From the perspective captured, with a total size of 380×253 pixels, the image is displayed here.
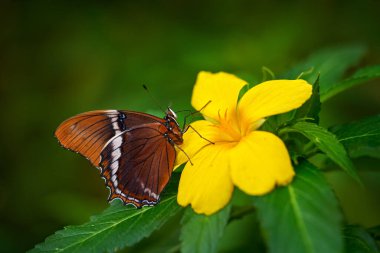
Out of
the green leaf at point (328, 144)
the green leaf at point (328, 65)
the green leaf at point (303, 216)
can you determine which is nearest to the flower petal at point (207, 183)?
the green leaf at point (303, 216)

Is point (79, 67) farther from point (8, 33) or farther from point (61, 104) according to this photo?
point (8, 33)

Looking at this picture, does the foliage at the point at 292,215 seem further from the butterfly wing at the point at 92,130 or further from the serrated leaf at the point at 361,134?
the butterfly wing at the point at 92,130

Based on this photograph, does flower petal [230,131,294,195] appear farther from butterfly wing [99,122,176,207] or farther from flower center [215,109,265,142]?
butterfly wing [99,122,176,207]

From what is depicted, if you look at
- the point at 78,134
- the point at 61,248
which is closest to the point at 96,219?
the point at 61,248

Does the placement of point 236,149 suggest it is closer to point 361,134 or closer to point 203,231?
point 203,231

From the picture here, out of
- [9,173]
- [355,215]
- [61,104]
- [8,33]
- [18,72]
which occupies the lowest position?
[355,215]

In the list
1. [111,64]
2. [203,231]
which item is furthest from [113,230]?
[111,64]
